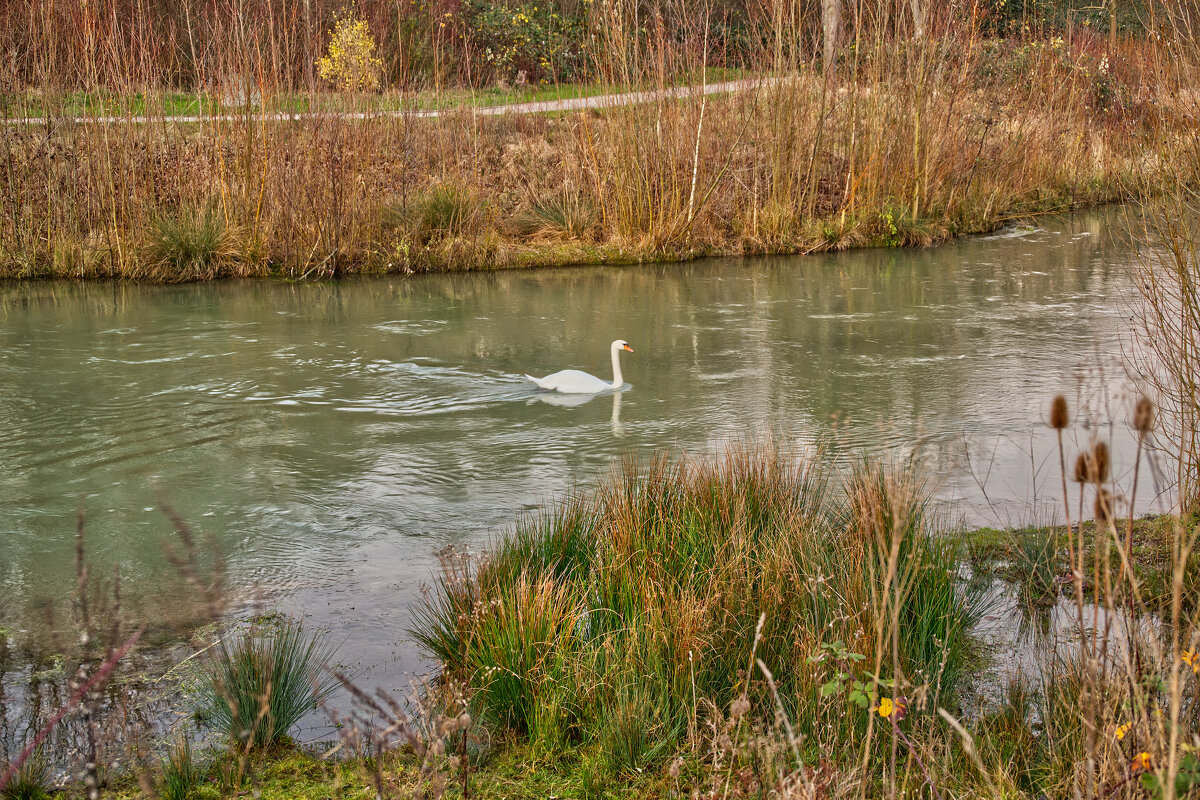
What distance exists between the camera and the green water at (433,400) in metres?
5.10

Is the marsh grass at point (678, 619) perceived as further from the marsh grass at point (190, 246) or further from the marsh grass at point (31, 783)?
the marsh grass at point (190, 246)

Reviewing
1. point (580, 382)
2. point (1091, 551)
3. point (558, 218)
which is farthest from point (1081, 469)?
point (558, 218)

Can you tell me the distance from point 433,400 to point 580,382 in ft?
3.26

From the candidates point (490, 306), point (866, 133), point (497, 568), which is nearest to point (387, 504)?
point (497, 568)

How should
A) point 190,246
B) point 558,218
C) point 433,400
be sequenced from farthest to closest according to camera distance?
point 558,218
point 190,246
point 433,400

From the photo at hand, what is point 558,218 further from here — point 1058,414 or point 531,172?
point 1058,414

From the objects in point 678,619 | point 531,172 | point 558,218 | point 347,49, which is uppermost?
point 347,49

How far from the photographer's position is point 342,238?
12.9 m

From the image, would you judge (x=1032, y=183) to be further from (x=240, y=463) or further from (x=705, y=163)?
(x=240, y=463)

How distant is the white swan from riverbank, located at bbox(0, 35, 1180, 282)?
603 cm

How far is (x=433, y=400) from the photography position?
7520 mm

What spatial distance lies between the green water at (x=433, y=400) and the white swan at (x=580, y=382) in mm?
108

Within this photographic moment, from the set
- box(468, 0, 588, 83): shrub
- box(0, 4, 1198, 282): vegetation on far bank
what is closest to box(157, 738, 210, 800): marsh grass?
box(0, 4, 1198, 282): vegetation on far bank

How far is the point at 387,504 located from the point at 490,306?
5.59 meters
